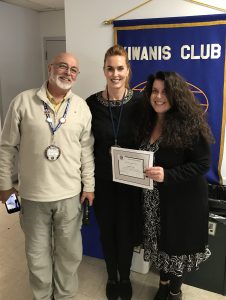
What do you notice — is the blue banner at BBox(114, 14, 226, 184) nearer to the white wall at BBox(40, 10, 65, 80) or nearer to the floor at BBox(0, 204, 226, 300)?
the floor at BBox(0, 204, 226, 300)

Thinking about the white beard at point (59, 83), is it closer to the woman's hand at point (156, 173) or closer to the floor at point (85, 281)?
the woman's hand at point (156, 173)

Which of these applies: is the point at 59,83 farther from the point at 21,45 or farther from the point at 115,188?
the point at 21,45

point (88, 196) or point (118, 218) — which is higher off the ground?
point (88, 196)

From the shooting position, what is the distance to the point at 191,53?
2.00m

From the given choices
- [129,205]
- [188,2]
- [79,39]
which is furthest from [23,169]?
[188,2]

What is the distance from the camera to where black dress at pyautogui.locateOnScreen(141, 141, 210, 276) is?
153 cm

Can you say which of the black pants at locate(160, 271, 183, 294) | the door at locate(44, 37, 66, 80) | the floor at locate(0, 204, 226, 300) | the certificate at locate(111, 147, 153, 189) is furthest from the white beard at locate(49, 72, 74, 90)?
the door at locate(44, 37, 66, 80)

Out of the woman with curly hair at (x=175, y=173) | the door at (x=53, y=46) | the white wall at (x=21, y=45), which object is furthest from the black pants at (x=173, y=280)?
the door at (x=53, y=46)

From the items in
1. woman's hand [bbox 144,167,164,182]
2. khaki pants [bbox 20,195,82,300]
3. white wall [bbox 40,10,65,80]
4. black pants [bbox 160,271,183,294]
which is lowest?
black pants [bbox 160,271,183,294]

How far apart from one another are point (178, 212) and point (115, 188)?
40 centimetres

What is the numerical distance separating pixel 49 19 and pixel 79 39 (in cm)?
235

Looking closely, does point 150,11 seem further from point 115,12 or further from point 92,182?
point 92,182

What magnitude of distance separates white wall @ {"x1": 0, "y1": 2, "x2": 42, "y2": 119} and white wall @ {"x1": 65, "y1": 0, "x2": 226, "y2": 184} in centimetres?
191

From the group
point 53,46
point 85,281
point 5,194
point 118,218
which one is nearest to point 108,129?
point 118,218
